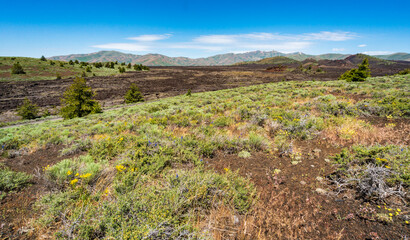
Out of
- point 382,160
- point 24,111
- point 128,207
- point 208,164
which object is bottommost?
point 24,111

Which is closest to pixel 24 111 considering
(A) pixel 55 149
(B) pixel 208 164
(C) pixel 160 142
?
(A) pixel 55 149

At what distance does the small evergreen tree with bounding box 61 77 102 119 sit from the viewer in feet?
50.0

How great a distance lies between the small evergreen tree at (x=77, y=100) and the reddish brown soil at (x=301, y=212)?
17182mm

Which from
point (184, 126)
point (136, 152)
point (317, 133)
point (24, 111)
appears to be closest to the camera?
point (136, 152)

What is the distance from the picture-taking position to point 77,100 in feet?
52.2

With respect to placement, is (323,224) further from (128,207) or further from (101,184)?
(101,184)

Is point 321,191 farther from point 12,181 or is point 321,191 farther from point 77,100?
point 77,100

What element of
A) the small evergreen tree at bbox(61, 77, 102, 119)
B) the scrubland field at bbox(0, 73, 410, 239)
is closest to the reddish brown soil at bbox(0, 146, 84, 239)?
the scrubland field at bbox(0, 73, 410, 239)

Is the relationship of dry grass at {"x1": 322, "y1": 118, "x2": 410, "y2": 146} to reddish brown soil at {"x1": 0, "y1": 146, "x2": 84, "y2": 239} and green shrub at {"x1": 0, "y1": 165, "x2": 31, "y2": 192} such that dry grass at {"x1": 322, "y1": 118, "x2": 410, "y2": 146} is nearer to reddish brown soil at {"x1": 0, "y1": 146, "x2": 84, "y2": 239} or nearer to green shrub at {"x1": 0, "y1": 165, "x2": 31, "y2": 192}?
reddish brown soil at {"x1": 0, "y1": 146, "x2": 84, "y2": 239}

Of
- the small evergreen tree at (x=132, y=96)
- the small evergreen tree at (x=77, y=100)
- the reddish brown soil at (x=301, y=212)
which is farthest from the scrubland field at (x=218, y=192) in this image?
the small evergreen tree at (x=132, y=96)

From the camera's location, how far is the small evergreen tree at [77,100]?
15.2m

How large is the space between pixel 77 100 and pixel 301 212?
64.2 ft

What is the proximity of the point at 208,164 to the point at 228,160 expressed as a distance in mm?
595

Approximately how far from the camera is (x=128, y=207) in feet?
8.08
